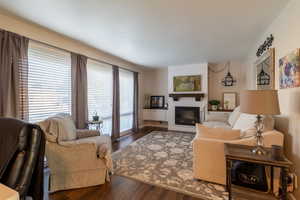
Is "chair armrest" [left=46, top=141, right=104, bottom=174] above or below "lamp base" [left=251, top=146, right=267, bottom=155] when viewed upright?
below

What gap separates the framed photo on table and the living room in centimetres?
173

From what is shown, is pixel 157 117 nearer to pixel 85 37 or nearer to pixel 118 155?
pixel 118 155

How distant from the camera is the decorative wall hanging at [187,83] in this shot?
5234 mm

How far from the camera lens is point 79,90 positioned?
3180 mm

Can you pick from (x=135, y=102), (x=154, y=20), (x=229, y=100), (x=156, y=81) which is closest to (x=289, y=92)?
(x=154, y=20)

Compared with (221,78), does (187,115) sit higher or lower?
lower

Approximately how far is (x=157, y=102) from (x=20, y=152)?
5.28m

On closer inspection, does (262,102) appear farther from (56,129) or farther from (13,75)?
(13,75)

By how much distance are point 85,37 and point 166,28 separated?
5.14 ft

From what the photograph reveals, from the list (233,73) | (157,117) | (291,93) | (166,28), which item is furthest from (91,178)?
(233,73)

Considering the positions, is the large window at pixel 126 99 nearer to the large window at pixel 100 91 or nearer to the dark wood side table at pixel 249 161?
the large window at pixel 100 91

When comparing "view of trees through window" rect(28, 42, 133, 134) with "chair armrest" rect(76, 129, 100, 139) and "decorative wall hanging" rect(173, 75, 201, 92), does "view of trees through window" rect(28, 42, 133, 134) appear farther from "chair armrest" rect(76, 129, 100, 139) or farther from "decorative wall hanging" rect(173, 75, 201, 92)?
"decorative wall hanging" rect(173, 75, 201, 92)

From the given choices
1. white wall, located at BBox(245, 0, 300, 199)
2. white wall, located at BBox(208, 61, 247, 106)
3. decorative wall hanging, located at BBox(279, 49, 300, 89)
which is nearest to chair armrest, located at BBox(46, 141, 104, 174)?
white wall, located at BBox(245, 0, 300, 199)

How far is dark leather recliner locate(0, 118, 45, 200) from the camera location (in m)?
1.08
